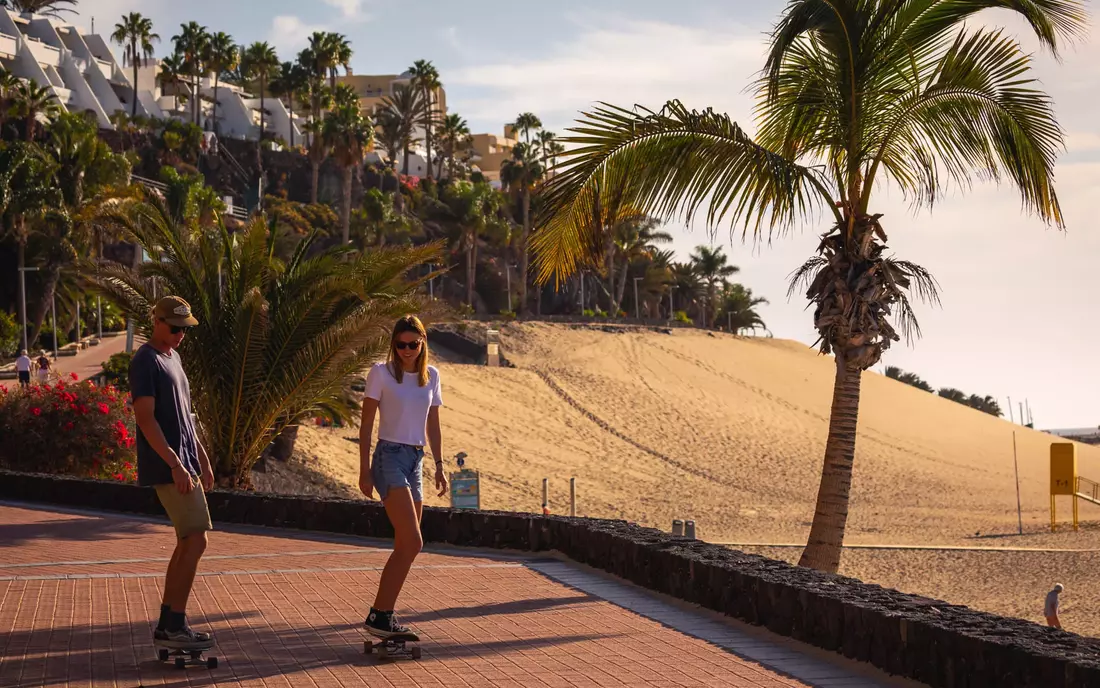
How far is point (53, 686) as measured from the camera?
225 inches

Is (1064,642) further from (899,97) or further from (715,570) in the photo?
(899,97)

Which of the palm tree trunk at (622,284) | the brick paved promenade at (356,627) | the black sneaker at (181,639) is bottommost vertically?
the brick paved promenade at (356,627)

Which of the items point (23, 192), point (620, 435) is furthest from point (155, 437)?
point (23, 192)

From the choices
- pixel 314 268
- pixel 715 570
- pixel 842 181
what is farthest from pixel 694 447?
pixel 715 570

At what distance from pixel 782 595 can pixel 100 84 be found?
91.7 metres

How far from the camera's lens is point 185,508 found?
6113 mm

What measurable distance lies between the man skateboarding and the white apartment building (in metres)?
76.5

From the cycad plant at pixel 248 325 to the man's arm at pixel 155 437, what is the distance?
32.1 ft

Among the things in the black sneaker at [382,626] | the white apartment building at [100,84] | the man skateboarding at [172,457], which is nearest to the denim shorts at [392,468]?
the black sneaker at [382,626]

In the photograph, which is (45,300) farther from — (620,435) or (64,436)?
(64,436)

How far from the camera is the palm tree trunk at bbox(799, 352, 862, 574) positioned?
12391mm

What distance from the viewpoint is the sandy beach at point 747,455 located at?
79.4 feet

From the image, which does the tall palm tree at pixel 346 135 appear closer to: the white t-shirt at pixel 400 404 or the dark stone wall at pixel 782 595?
the dark stone wall at pixel 782 595

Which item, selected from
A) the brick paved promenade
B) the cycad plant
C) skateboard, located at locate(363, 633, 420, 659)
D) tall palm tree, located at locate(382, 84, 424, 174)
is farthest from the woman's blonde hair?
tall palm tree, located at locate(382, 84, 424, 174)
